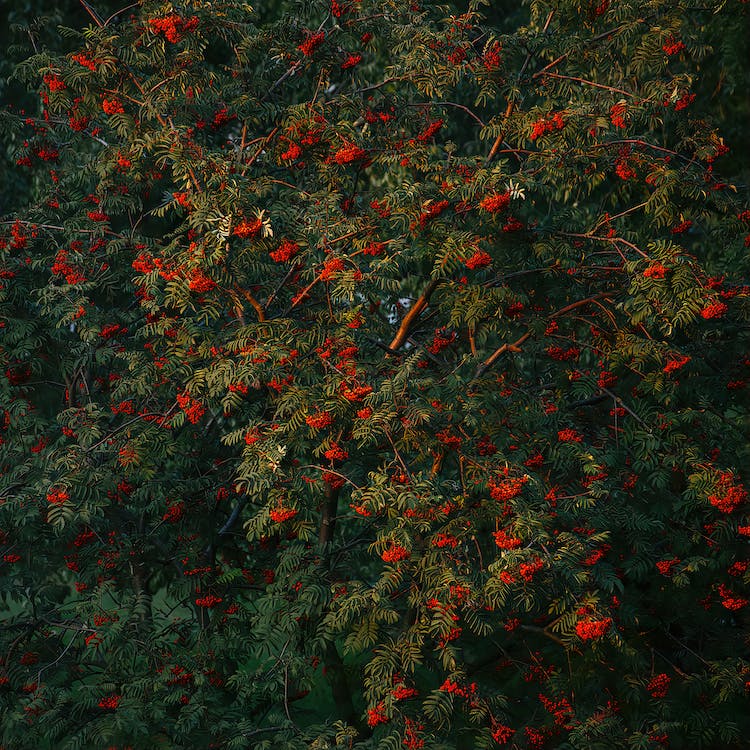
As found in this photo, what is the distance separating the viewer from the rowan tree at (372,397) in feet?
16.3

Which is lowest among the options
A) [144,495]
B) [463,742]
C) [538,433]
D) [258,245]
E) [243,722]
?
[463,742]

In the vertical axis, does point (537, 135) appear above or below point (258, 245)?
above

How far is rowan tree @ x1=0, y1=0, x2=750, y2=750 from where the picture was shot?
4977 millimetres

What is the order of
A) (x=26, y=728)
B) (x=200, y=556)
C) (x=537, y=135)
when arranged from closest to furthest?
(x=26, y=728) → (x=537, y=135) → (x=200, y=556)

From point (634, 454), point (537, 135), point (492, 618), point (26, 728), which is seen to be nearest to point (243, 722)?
point (26, 728)

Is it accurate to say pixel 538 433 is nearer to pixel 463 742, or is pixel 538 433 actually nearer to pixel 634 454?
pixel 634 454

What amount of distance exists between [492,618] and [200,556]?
6.33ft

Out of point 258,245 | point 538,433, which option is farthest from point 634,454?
point 258,245

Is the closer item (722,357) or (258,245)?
(258,245)

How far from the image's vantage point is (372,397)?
15.6 feet

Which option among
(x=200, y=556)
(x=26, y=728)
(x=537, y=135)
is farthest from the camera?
(x=200, y=556)

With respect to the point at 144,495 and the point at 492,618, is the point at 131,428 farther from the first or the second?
the point at 492,618

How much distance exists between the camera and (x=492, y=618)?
17.9 feet

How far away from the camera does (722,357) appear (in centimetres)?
647
